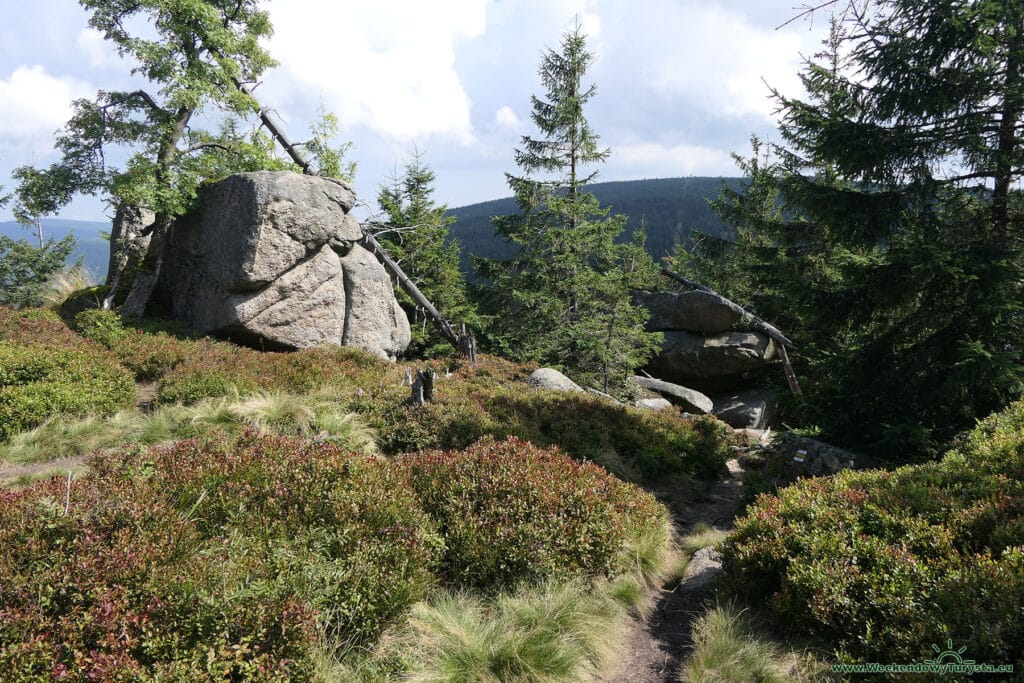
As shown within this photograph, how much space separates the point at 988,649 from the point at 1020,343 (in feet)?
25.0

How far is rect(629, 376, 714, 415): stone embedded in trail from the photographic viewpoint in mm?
16703

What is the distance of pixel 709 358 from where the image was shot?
1845 centimetres

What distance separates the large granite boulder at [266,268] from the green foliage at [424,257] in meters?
4.53

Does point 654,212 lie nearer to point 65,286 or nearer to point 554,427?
point 65,286

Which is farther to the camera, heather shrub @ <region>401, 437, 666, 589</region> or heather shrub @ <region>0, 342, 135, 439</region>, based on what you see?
heather shrub @ <region>0, 342, 135, 439</region>

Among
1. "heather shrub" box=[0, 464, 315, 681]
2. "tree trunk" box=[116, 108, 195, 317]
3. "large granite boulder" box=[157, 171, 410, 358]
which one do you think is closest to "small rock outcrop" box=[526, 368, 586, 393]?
"large granite boulder" box=[157, 171, 410, 358]

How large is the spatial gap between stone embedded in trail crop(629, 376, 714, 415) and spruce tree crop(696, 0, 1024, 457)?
6.09 meters

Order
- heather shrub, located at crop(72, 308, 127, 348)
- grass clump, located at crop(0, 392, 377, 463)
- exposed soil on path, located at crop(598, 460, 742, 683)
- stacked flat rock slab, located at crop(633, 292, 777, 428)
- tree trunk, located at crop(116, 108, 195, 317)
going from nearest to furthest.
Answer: exposed soil on path, located at crop(598, 460, 742, 683) < grass clump, located at crop(0, 392, 377, 463) < heather shrub, located at crop(72, 308, 127, 348) < tree trunk, located at crop(116, 108, 195, 317) < stacked flat rock slab, located at crop(633, 292, 777, 428)

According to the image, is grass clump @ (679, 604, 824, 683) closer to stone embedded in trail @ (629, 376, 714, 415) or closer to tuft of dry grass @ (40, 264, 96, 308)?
stone embedded in trail @ (629, 376, 714, 415)

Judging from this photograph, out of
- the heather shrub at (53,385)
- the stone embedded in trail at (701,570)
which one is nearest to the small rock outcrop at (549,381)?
the stone embedded in trail at (701,570)

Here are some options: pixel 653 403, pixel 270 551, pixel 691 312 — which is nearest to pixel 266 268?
pixel 270 551

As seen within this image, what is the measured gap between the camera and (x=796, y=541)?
510 centimetres

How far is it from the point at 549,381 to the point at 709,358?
8.21m

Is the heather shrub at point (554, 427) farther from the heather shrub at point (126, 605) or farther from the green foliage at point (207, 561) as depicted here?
the heather shrub at point (126, 605)
